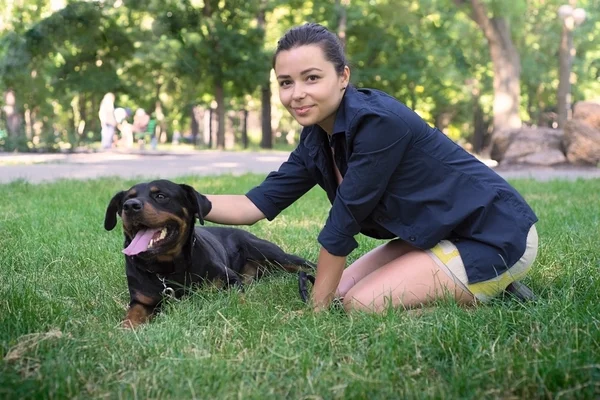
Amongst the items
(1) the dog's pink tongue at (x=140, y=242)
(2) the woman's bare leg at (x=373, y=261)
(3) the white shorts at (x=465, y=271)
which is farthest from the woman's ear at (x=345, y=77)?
(1) the dog's pink tongue at (x=140, y=242)

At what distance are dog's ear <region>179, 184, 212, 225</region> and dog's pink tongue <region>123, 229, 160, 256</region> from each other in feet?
0.92

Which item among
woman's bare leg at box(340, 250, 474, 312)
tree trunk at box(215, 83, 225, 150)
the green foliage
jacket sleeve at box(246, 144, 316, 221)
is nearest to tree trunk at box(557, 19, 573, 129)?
the green foliage

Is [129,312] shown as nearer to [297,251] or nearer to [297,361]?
[297,361]

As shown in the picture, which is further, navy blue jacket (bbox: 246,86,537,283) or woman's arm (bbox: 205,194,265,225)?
woman's arm (bbox: 205,194,265,225)

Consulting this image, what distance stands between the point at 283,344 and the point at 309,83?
4.65ft

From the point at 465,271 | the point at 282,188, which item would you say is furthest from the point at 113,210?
the point at 465,271

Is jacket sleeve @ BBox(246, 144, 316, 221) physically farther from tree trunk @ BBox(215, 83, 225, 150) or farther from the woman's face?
tree trunk @ BBox(215, 83, 225, 150)

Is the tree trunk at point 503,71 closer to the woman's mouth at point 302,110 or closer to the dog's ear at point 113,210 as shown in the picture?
the dog's ear at point 113,210

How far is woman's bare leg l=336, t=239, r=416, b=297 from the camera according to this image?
13.8 feet

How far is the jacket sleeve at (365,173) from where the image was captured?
3.43 m

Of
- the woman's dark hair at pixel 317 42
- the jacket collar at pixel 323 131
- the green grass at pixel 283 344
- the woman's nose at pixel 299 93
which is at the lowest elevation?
the green grass at pixel 283 344

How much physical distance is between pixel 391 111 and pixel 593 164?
14203mm

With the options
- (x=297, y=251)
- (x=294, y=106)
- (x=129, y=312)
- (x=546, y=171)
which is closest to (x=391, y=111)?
(x=294, y=106)

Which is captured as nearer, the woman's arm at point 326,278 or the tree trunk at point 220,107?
the woman's arm at point 326,278
